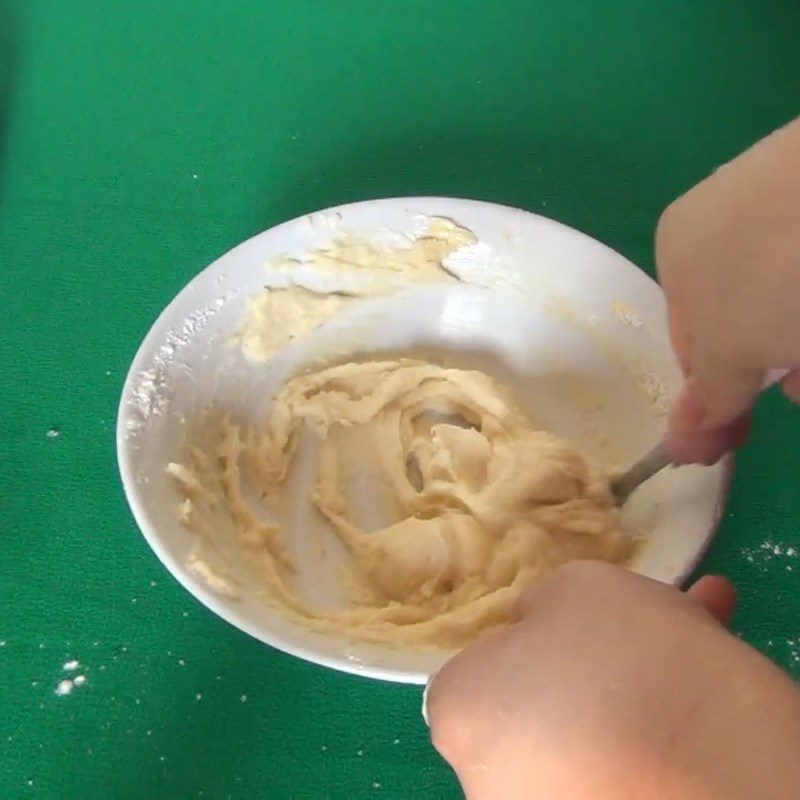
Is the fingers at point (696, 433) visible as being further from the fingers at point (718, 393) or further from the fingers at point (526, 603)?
the fingers at point (526, 603)

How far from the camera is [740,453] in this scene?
102cm

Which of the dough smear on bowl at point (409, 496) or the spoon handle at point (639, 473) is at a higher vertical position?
the spoon handle at point (639, 473)

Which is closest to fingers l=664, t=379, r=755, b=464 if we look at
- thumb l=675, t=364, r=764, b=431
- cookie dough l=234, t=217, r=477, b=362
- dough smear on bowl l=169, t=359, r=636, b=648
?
thumb l=675, t=364, r=764, b=431

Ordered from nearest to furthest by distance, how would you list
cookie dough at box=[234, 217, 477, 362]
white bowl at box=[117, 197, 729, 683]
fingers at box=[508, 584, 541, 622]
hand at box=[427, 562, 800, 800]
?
hand at box=[427, 562, 800, 800] → fingers at box=[508, 584, 541, 622] → white bowl at box=[117, 197, 729, 683] → cookie dough at box=[234, 217, 477, 362]

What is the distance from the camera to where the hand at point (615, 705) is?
50 centimetres

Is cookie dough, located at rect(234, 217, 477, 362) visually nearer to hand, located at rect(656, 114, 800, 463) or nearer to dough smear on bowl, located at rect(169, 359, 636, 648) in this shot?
dough smear on bowl, located at rect(169, 359, 636, 648)

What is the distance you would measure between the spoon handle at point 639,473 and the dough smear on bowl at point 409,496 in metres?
0.01

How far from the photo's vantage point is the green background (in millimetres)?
844

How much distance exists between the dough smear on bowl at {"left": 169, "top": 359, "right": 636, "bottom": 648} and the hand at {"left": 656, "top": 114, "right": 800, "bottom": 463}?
0.28m

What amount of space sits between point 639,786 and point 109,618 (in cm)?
58

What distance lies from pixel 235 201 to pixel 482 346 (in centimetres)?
40

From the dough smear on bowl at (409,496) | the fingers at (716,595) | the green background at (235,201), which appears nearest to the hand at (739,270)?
the fingers at (716,595)

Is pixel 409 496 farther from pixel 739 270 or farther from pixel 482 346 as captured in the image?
pixel 739 270

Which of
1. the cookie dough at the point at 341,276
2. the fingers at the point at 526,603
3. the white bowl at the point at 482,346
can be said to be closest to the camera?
the fingers at the point at 526,603
